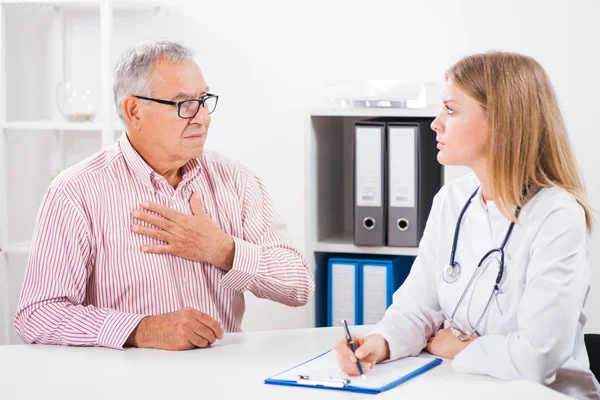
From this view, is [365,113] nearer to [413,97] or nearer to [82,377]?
[413,97]

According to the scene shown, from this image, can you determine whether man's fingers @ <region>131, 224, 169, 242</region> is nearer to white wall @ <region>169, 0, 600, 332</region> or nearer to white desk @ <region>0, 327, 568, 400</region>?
white desk @ <region>0, 327, 568, 400</region>

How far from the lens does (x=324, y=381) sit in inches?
60.8

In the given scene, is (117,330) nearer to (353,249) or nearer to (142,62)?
(142,62)

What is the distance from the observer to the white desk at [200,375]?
1.43m

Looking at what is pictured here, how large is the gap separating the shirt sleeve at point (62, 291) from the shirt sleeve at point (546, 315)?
796 millimetres

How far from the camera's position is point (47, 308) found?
1939mm

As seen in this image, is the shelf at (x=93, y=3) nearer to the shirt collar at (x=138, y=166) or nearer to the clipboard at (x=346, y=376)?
the shirt collar at (x=138, y=166)

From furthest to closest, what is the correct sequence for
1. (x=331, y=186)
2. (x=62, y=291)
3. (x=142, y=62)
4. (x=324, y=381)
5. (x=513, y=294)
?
(x=331, y=186) → (x=142, y=62) → (x=62, y=291) → (x=513, y=294) → (x=324, y=381)

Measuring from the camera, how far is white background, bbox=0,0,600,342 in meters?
2.92

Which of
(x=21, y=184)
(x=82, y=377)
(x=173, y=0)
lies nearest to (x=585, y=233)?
(x=82, y=377)

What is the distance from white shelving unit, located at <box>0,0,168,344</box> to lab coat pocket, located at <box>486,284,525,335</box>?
79.2 inches

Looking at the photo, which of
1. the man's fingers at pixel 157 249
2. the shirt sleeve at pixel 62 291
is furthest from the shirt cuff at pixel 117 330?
the man's fingers at pixel 157 249

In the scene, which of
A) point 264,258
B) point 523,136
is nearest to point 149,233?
point 264,258

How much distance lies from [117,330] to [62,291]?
0.69 feet
